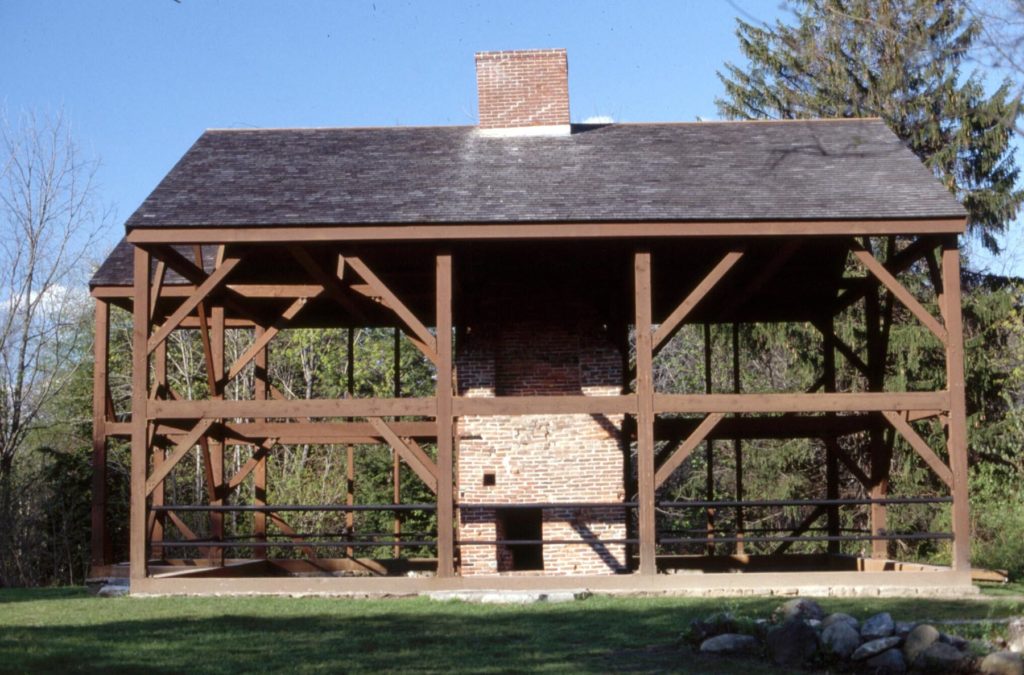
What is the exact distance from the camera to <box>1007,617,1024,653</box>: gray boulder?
9.17 metres

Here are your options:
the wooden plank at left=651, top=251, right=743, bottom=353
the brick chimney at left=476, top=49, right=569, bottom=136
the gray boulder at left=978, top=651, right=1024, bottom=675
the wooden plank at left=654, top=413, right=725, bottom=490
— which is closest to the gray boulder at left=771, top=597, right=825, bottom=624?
the gray boulder at left=978, top=651, right=1024, bottom=675

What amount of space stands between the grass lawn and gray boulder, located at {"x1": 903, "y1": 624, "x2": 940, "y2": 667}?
0.82 metres

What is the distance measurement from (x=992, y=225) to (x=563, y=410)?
56.9ft

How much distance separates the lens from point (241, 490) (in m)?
35.1

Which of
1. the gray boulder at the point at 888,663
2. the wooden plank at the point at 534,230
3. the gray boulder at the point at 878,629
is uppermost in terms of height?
the wooden plank at the point at 534,230

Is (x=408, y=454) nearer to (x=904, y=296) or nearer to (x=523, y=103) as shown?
(x=904, y=296)

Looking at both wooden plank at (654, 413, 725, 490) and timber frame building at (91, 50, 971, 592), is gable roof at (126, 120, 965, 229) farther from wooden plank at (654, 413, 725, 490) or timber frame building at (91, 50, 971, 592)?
wooden plank at (654, 413, 725, 490)

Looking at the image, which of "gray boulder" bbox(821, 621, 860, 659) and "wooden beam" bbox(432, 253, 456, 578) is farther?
"wooden beam" bbox(432, 253, 456, 578)

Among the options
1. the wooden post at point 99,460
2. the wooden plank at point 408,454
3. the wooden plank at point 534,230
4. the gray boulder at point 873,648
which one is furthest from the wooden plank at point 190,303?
the gray boulder at point 873,648

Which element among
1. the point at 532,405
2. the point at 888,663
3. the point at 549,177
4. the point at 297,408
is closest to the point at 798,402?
the point at 532,405

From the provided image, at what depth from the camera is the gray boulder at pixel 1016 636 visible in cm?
917

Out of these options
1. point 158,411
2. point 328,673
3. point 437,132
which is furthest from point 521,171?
point 328,673

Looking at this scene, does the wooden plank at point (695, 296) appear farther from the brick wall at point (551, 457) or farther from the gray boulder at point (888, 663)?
the gray boulder at point (888, 663)

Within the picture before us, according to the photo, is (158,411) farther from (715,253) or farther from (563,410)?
(715,253)
